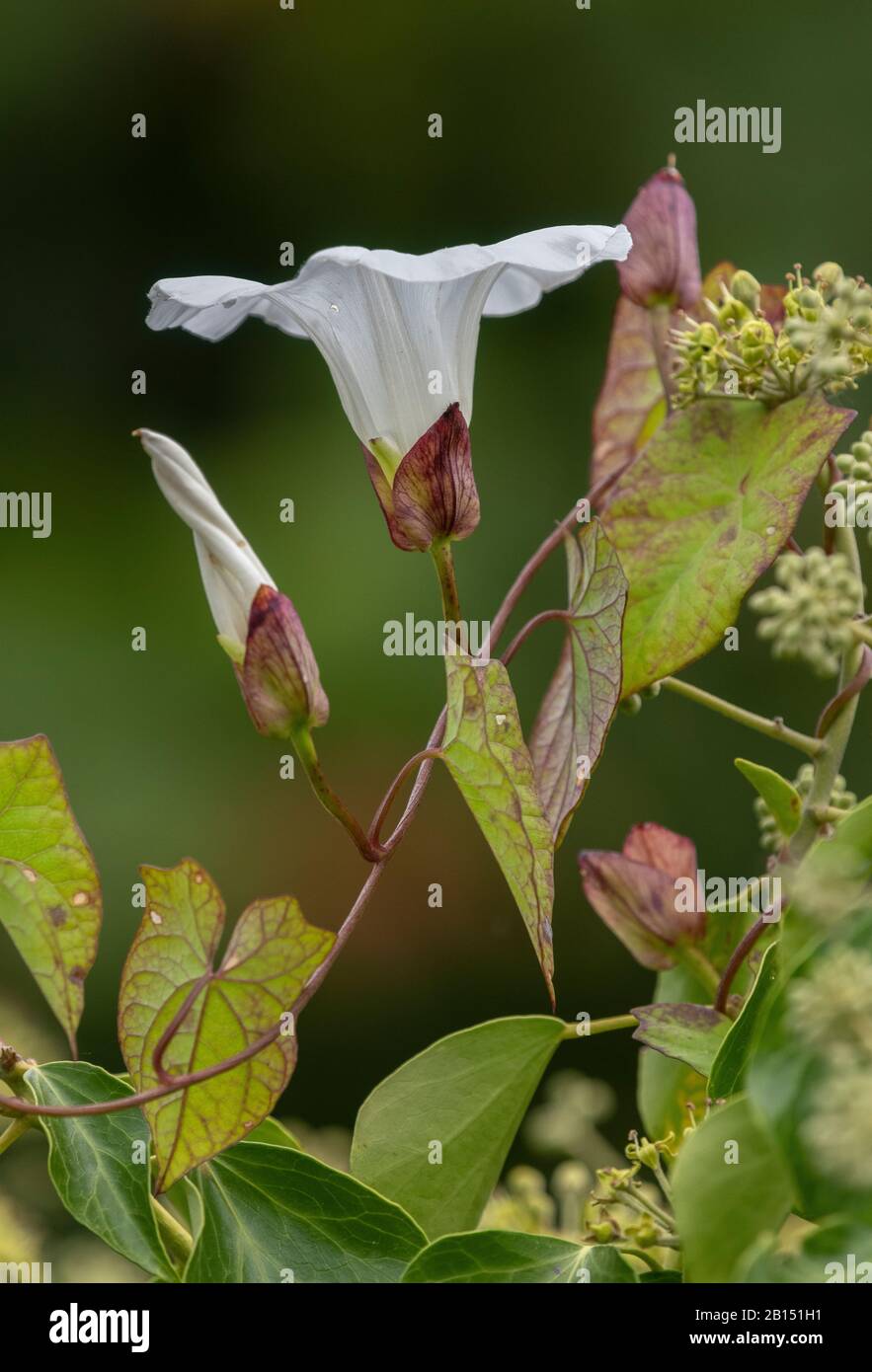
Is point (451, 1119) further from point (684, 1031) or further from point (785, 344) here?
point (785, 344)

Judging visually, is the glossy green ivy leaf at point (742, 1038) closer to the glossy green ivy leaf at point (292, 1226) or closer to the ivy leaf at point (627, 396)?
the glossy green ivy leaf at point (292, 1226)

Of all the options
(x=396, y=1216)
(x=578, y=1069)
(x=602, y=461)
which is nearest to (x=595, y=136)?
(x=578, y=1069)

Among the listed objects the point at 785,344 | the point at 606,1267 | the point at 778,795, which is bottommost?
the point at 606,1267

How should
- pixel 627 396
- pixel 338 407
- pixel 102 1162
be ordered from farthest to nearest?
pixel 338 407 → pixel 627 396 → pixel 102 1162

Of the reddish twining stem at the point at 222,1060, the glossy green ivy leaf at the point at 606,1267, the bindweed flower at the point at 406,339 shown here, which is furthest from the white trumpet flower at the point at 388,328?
the glossy green ivy leaf at the point at 606,1267

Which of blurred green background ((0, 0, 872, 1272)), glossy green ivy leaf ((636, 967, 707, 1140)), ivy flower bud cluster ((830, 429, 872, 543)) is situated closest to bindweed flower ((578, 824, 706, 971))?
glossy green ivy leaf ((636, 967, 707, 1140))

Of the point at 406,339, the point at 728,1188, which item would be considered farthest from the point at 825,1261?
the point at 406,339

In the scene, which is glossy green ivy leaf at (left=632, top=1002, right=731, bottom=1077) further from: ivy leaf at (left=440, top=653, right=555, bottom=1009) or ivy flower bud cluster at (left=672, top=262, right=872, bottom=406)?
ivy flower bud cluster at (left=672, top=262, right=872, bottom=406)
